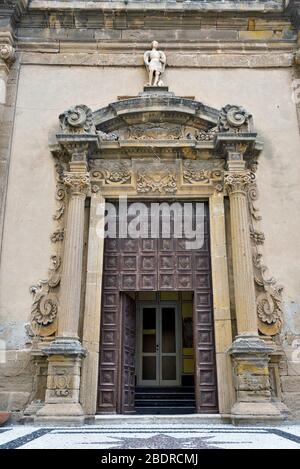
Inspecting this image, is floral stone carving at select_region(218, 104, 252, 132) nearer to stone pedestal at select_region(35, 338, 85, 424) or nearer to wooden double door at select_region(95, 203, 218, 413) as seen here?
wooden double door at select_region(95, 203, 218, 413)

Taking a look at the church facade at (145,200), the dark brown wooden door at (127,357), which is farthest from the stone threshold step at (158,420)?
the dark brown wooden door at (127,357)

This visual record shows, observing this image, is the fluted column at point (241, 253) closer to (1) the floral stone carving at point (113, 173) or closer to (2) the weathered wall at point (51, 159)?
(2) the weathered wall at point (51, 159)

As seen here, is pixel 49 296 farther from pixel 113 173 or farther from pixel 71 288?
pixel 113 173

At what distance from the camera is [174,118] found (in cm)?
774

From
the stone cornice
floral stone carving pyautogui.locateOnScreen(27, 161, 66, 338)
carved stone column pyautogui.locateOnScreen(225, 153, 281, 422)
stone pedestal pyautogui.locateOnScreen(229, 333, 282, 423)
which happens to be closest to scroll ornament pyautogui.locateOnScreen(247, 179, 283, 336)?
carved stone column pyautogui.locateOnScreen(225, 153, 281, 422)

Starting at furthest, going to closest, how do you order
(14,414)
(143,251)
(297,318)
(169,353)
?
(169,353) → (143,251) → (297,318) → (14,414)

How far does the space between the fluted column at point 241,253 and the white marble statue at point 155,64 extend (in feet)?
7.39

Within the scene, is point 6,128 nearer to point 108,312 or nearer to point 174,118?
point 174,118

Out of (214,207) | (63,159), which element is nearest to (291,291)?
(214,207)

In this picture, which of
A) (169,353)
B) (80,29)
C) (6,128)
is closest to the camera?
(6,128)

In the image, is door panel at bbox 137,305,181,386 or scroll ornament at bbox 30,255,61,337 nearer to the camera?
scroll ornament at bbox 30,255,61,337

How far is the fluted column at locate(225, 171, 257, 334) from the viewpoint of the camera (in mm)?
6555

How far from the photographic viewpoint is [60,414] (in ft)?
19.2

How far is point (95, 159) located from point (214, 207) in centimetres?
214
